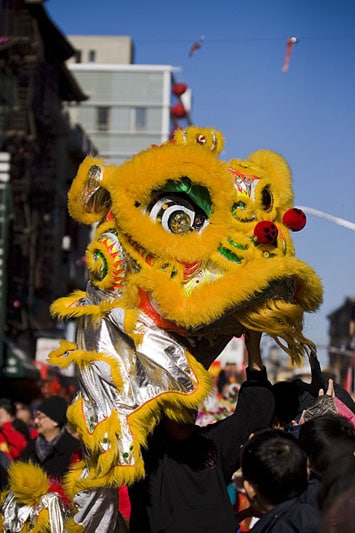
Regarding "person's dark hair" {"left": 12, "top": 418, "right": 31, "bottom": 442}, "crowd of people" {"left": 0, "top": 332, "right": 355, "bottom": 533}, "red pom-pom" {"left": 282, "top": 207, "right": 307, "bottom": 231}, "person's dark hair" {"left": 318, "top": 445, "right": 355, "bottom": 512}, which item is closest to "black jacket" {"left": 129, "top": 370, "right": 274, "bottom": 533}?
"crowd of people" {"left": 0, "top": 332, "right": 355, "bottom": 533}

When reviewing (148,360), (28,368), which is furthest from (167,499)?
(28,368)

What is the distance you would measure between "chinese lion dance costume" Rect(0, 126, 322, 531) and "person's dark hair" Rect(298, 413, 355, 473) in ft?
2.06

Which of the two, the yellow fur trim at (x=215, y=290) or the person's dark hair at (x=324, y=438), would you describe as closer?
the person's dark hair at (x=324, y=438)

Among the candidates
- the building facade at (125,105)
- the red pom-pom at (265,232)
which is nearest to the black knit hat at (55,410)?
the red pom-pom at (265,232)

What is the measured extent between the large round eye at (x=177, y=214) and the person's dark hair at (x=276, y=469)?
4.93ft

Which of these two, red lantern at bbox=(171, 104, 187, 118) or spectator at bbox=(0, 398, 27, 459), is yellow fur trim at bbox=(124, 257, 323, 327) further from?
spectator at bbox=(0, 398, 27, 459)

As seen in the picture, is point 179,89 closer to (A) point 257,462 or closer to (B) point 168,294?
(B) point 168,294

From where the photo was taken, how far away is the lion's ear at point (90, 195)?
17.6 feet

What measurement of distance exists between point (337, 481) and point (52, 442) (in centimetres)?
469

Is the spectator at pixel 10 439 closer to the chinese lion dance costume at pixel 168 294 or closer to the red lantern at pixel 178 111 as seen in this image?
the red lantern at pixel 178 111

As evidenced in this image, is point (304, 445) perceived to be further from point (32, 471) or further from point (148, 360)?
point (32, 471)

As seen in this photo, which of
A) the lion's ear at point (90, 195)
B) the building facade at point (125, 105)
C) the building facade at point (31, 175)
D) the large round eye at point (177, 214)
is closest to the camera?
the large round eye at point (177, 214)

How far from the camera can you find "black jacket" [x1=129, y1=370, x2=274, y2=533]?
4.69 metres

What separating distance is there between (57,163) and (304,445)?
120 ft
